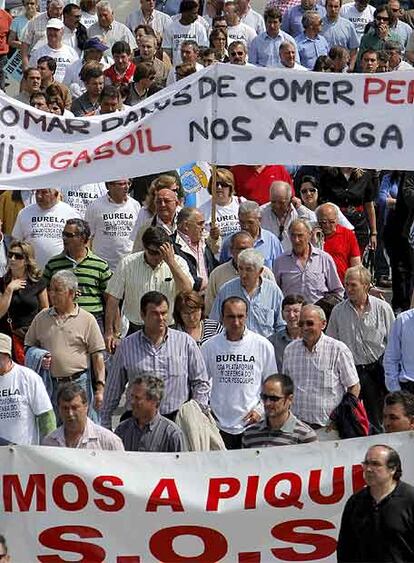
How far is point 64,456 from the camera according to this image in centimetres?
1095

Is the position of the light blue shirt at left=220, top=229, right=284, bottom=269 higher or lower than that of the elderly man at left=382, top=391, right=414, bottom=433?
higher

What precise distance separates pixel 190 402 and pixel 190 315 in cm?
100

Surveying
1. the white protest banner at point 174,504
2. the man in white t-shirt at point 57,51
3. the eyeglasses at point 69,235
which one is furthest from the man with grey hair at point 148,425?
the man in white t-shirt at point 57,51

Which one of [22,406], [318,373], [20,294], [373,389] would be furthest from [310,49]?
[22,406]

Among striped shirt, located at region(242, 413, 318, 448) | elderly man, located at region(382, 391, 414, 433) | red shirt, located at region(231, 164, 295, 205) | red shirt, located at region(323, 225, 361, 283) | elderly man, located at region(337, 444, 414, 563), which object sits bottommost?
elderly man, located at region(337, 444, 414, 563)

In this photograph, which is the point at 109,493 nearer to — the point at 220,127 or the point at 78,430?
the point at 78,430

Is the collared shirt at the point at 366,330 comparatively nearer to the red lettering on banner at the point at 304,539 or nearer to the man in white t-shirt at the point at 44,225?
the red lettering on banner at the point at 304,539

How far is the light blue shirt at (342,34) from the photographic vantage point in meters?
22.5

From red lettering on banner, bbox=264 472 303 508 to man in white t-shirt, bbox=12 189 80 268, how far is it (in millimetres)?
4721

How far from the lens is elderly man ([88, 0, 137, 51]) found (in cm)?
2178

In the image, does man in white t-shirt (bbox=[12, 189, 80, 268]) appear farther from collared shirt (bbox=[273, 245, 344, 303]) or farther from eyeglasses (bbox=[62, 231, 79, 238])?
collared shirt (bbox=[273, 245, 344, 303])

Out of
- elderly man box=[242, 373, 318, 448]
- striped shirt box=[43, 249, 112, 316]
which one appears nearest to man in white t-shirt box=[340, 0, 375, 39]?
striped shirt box=[43, 249, 112, 316]

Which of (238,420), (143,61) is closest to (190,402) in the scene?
(238,420)

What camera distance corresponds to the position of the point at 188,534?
35.6 feet
